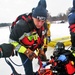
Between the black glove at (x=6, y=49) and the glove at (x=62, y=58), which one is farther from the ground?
the black glove at (x=6, y=49)

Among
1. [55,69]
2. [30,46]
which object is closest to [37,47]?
[30,46]

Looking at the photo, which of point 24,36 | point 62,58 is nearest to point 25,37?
point 24,36

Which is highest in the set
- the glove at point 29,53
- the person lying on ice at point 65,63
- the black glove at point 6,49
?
the black glove at point 6,49

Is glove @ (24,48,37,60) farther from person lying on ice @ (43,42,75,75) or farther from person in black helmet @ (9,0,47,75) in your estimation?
person lying on ice @ (43,42,75,75)

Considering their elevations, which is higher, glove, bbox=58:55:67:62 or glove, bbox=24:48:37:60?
glove, bbox=24:48:37:60

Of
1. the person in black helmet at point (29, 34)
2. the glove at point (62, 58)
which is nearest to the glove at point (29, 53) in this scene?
the person in black helmet at point (29, 34)

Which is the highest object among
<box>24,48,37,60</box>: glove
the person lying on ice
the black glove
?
the black glove

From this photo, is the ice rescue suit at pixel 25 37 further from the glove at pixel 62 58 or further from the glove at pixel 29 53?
the glove at pixel 62 58

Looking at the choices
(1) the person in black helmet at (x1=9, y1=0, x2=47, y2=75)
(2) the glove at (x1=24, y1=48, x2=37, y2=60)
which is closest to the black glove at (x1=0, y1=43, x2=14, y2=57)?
(1) the person in black helmet at (x1=9, y1=0, x2=47, y2=75)

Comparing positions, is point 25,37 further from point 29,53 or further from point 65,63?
point 65,63

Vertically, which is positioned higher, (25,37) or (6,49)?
(25,37)

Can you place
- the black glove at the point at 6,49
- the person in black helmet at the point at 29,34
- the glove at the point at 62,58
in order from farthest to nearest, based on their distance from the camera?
the glove at the point at 62,58
the person in black helmet at the point at 29,34
the black glove at the point at 6,49

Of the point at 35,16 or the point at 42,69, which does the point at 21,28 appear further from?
the point at 42,69

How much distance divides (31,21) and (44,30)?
0.39 m
